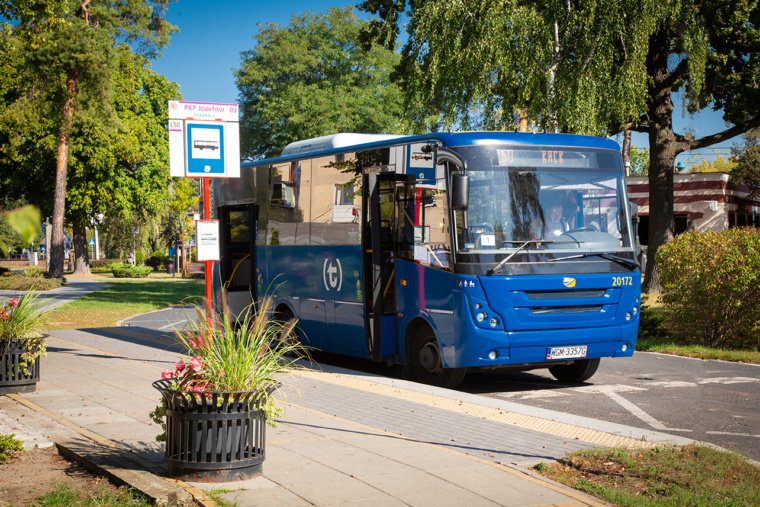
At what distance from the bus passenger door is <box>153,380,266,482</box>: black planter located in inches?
241

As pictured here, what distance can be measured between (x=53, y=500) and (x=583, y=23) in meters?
17.6

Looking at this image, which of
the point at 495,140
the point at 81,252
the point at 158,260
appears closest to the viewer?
the point at 495,140

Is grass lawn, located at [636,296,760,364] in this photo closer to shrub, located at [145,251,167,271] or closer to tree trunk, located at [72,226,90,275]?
tree trunk, located at [72,226,90,275]

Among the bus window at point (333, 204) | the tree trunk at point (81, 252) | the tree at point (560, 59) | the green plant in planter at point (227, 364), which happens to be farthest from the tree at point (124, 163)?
the green plant in planter at point (227, 364)

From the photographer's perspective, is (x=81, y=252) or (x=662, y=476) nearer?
(x=662, y=476)

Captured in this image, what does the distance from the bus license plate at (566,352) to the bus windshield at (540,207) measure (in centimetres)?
114

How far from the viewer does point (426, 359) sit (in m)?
11.2

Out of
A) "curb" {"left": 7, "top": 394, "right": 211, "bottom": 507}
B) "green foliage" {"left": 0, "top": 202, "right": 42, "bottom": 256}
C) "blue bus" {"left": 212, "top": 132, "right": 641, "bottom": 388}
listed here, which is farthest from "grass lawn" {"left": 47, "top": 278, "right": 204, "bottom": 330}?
"green foliage" {"left": 0, "top": 202, "right": 42, "bottom": 256}

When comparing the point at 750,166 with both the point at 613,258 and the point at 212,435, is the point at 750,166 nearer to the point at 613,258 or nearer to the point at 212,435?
the point at 613,258

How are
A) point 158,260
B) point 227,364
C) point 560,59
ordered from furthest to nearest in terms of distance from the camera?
point 158,260 < point 560,59 < point 227,364

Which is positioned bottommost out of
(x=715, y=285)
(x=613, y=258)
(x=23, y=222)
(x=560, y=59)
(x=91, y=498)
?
(x=91, y=498)

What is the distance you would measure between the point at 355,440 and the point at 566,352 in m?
4.26

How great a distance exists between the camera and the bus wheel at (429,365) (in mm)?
10883

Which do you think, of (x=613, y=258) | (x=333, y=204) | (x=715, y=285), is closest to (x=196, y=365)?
(x=613, y=258)
